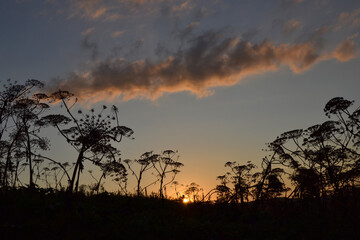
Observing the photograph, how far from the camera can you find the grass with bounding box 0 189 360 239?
859 cm

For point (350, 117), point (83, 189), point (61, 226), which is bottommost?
point (61, 226)

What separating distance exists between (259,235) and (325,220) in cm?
256

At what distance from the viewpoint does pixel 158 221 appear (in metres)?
10.4

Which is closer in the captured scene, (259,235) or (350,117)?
(259,235)

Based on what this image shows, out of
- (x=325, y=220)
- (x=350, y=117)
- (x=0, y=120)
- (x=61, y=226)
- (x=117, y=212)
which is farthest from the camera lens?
(x=350, y=117)

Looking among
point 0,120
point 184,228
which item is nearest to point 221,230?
point 184,228

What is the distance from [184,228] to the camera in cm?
979

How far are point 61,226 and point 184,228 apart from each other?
372 cm

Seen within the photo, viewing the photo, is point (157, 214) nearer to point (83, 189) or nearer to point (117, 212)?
point (117, 212)

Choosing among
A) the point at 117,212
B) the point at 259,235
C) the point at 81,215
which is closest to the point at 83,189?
the point at 117,212

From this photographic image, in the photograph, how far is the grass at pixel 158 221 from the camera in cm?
859

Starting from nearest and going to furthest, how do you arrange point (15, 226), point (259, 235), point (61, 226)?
point (15, 226) → point (61, 226) → point (259, 235)

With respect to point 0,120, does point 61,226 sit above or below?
below

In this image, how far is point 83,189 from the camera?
15656mm
